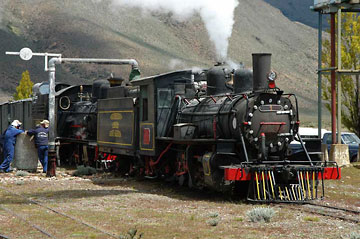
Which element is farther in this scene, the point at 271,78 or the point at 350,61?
the point at 350,61

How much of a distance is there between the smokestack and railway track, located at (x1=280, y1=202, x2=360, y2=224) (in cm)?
269

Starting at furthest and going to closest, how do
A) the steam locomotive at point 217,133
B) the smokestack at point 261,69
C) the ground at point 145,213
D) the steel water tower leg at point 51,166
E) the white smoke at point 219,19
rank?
the white smoke at point 219,19, the steel water tower leg at point 51,166, the smokestack at point 261,69, the steam locomotive at point 217,133, the ground at point 145,213

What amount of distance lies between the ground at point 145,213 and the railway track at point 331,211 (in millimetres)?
257

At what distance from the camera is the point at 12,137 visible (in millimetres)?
20438

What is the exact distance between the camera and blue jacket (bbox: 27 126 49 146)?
20531 mm

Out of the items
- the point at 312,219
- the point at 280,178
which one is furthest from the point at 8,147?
the point at 312,219

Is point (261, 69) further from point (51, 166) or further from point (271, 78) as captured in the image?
point (51, 166)

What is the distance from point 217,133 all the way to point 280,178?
1824 mm

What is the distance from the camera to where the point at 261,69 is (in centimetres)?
1302

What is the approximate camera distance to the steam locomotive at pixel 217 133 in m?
12.9

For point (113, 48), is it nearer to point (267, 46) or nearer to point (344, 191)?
point (267, 46)

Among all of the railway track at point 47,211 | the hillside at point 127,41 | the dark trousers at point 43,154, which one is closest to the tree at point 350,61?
the dark trousers at point 43,154

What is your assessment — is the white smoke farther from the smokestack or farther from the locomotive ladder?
the locomotive ladder

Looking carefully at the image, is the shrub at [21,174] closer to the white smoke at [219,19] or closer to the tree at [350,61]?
the white smoke at [219,19]
